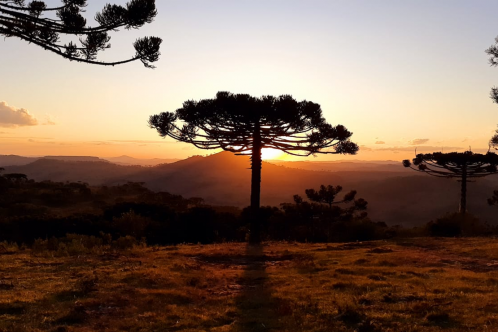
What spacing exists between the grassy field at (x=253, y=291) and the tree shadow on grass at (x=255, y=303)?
21mm

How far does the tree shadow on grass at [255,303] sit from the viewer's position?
6.76 m

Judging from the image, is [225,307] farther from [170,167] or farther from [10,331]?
[170,167]

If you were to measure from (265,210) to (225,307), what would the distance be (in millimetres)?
27316

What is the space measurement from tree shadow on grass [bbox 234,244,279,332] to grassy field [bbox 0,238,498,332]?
2 cm

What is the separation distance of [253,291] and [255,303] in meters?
1.14

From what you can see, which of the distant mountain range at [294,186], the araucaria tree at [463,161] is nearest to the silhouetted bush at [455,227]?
the araucaria tree at [463,161]

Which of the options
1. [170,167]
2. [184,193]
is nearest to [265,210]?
[184,193]

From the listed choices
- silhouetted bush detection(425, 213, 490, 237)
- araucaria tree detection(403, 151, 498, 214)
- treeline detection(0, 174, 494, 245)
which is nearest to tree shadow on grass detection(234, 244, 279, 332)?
treeline detection(0, 174, 494, 245)

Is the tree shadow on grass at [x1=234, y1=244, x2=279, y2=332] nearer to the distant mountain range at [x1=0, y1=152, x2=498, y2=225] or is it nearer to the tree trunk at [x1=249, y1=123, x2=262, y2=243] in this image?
the tree trunk at [x1=249, y1=123, x2=262, y2=243]

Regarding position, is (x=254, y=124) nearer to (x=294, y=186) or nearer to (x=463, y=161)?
(x=463, y=161)

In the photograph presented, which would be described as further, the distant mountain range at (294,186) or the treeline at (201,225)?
the distant mountain range at (294,186)

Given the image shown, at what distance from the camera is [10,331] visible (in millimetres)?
6160

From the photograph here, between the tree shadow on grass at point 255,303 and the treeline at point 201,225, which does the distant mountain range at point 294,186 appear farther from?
the tree shadow on grass at point 255,303

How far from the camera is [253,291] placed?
940 centimetres
